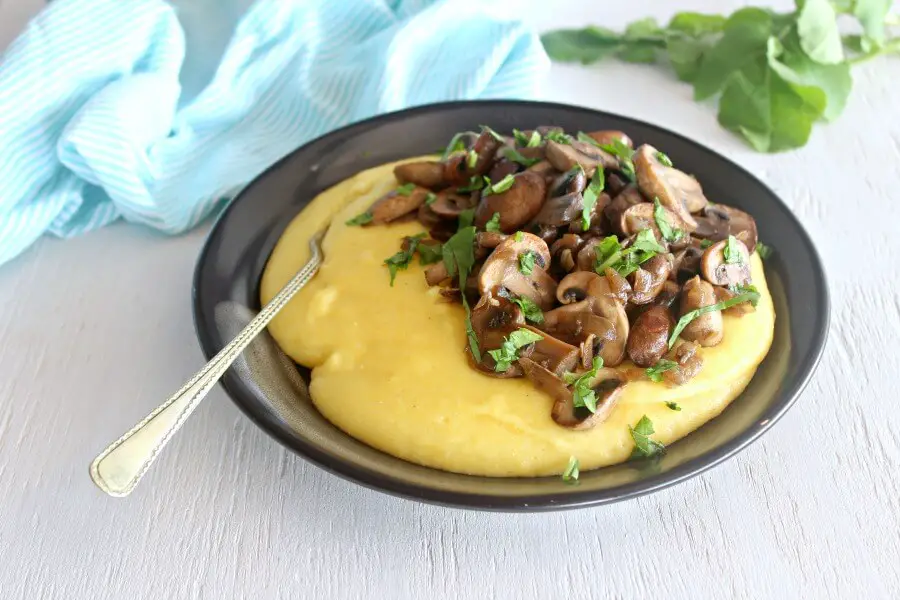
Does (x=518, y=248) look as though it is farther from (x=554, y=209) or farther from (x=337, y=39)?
(x=337, y=39)

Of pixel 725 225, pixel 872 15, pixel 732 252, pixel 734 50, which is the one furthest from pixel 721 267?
pixel 872 15

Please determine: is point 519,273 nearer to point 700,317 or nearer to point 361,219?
point 700,317

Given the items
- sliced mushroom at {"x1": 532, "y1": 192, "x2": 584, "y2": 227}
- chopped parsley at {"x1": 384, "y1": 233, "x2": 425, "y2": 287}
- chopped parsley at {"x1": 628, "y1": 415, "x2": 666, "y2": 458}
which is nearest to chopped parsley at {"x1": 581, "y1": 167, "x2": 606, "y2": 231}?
sliced mushroom at {"x1": 532, "y1": 192, "x2": 584, "y2": 227}

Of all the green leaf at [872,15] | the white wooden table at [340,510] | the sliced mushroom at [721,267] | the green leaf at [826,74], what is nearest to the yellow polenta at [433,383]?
the sliced mushroom at [721,267]

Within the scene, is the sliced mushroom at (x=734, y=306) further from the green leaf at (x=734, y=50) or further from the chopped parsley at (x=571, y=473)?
the green leaf at (x=734, y=50)

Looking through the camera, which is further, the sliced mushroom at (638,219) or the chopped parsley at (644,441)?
the sliced mushroom at (638,219)

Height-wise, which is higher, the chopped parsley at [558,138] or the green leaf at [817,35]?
the chopped parsley at [558,138]

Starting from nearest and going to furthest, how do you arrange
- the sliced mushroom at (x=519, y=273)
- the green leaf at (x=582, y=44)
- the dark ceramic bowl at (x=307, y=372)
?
the dark ceramic bowl at (x=307, y=372) < the sliced mushroom at (x=519, y=273) < the green leaf at (x=582, y=44)
